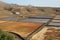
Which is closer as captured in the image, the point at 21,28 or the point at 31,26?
the point at 21,28

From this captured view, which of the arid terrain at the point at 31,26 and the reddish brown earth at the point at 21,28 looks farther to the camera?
the reddish brown earth at the point at 21,28

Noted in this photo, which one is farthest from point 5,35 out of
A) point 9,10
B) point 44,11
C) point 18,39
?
point 44,11

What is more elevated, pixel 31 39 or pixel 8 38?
pixel 8 38

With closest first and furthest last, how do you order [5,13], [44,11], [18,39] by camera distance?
[18,39] < [5,13] < [44,11]

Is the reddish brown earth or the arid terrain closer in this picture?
the arid terrain

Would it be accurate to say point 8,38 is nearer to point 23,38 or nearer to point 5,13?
point 23,38

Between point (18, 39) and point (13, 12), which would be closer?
point (18, 39)

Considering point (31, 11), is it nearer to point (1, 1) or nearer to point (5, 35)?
point (1, 1)


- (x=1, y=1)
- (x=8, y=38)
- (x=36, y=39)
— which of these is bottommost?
(x=1, y=1)

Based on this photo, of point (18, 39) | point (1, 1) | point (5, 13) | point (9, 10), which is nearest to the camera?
point (18, 39)

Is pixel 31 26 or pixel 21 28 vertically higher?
pixel 21 28
